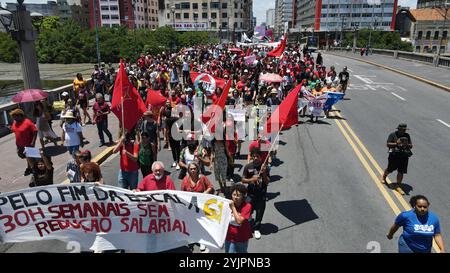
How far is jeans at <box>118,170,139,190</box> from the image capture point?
271 inches

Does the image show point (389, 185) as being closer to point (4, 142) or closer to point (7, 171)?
point (7, 171)

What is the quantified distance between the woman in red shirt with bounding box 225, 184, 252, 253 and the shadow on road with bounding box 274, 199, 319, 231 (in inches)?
69.7

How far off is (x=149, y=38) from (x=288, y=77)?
31874 mm

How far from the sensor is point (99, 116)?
1097cm

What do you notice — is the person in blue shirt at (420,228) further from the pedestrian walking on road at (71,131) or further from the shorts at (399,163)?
the pedestrian walking on road at (71,131)

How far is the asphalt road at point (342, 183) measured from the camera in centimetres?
617

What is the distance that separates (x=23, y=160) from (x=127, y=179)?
4.79 meters

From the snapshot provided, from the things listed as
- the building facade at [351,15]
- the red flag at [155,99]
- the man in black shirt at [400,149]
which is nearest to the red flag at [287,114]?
the man in black shirt at [400,149]

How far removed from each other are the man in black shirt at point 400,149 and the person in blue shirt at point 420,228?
133 inches

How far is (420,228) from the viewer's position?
4.89 m

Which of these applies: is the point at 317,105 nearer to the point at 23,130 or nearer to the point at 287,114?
the point at 287,114

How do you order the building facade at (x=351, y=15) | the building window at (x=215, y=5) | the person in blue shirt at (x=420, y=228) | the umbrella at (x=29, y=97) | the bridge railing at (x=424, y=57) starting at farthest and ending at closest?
the building facade at (x=351, y=15) → the building window at (x=215, y=5) → the bridge railing at (x=424, y=57) → the umbrella at (x=29, y=97) → the person in blue shirt at (x=420, y=228)

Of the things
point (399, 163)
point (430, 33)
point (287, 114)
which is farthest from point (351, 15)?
point (287, 114)
